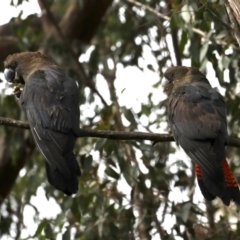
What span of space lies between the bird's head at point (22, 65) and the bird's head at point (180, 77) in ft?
2.45

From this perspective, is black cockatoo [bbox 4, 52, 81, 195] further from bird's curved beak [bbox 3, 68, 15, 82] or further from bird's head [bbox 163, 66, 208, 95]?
bird's head [bbox 163, 66, 208, 95]

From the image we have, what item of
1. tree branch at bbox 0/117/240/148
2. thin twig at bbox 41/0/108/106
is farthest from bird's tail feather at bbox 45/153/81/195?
thin twig at bbox 41/0/108/106

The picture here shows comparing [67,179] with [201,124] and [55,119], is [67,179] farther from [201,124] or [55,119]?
[201,124]

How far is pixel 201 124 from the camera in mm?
3840

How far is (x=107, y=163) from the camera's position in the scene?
5.06 m

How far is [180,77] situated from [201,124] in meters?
0.72

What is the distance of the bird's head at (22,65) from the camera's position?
4.62 m

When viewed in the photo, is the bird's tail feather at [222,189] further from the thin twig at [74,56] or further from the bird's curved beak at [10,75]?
the thin twig at [74,56]

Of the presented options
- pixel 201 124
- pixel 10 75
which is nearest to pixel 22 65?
pixel 10 75

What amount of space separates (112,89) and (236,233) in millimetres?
1867

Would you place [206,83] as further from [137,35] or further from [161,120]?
[137,35]

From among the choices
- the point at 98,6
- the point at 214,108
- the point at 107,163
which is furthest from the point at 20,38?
the point at 214,108

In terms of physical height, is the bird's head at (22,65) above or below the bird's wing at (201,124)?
above

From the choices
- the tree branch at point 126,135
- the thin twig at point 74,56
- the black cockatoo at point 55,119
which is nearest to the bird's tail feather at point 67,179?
the black cockatoo at point 55,119
